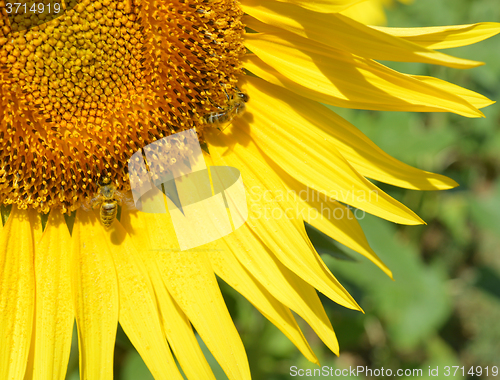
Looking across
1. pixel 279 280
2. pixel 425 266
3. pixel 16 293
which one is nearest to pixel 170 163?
pixel 279 280

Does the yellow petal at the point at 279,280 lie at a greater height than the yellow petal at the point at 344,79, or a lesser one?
lesser

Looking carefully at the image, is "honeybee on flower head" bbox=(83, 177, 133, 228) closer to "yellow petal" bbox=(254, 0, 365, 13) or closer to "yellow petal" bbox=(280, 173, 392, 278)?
"yellow petal" bbox=(280, 173, 392, 278)

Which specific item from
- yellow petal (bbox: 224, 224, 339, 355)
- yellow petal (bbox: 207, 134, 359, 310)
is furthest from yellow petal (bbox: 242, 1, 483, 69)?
yellow petal (bbox: 224, 224, 339, 355)

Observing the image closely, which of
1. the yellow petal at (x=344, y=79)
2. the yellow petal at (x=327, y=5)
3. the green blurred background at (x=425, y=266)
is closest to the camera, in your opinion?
Answer: the yellow petal at (x=327, y=5)

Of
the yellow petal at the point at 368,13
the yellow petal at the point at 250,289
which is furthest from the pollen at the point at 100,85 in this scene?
the yellow petal at the point at 368,13

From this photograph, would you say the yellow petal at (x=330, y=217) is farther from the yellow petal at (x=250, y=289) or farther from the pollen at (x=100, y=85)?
the pollen at (x=100, y=85)

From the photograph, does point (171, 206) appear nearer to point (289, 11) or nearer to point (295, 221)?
point (295, 221)

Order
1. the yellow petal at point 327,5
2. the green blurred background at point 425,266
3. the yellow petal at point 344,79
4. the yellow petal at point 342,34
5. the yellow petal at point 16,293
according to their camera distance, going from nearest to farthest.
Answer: the yellow petal at point 327,5
the yellow petal at point 342,34
the yellow petal at point 344,79
the yellow petal at point 16,293
the green blurred background at point 425,266
